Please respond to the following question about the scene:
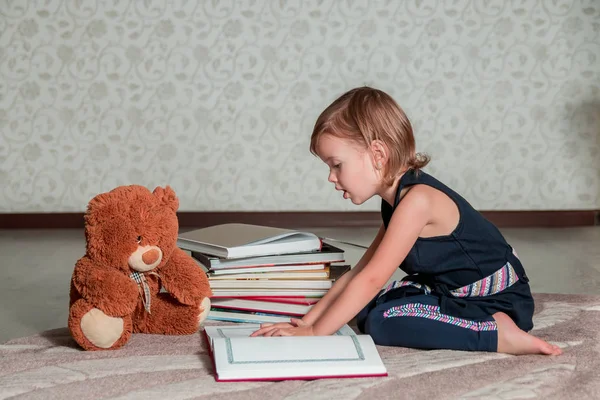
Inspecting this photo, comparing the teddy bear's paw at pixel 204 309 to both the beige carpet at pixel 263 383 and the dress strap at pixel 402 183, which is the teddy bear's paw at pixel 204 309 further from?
the dress strap at pixel 402 183

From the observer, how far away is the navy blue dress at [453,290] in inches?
57.8

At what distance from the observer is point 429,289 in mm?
1590

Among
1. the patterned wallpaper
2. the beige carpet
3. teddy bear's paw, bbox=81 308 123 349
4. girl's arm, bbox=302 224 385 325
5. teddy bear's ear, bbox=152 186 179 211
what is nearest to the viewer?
the beige carpet

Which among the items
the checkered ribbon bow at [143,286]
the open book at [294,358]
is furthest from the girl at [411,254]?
the checkered ribbon bow at [143,286]

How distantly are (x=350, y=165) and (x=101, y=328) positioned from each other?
556 mm

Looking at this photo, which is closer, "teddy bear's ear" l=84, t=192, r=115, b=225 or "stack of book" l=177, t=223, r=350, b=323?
"teddy bear's ear" l=84, t=192, r=115, b=225

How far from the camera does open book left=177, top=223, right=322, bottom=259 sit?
5.46ft

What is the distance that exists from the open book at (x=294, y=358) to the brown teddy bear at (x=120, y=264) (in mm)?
192

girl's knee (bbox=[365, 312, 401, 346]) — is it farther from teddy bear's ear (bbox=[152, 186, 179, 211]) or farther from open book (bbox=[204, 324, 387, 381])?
teddy bear's ear (bbox=[152, 186, 179, 211])

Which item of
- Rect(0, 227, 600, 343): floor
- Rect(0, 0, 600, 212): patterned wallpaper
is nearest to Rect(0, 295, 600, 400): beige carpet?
Rect(0, 227, 600, 343): floor

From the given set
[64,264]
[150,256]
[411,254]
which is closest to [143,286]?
[150,256]

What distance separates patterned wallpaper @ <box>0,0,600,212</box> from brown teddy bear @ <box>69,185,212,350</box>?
228 cm

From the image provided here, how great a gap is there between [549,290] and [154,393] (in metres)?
1.48

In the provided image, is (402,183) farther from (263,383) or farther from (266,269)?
(263,383)
